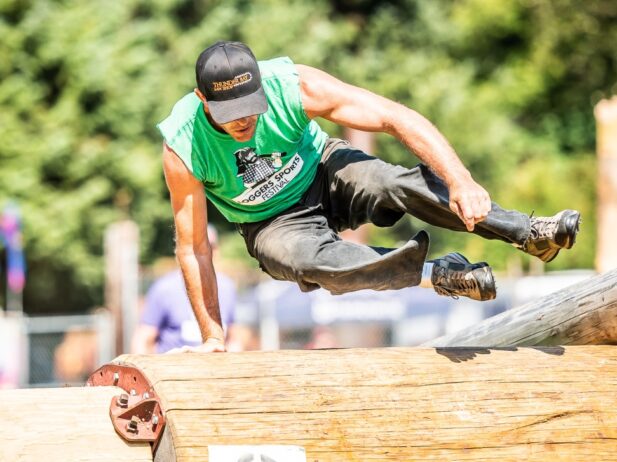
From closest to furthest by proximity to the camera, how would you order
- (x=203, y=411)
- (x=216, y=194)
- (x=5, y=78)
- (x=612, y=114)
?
1. (x=203, y=411)
2. (x=216, y=194)
3. (x=612, y=114)
4. (x=5, y=78)

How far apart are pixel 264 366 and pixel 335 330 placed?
870 centimetres

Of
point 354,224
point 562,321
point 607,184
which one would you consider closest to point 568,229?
point 562,321

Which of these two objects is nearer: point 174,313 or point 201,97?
point 201,97

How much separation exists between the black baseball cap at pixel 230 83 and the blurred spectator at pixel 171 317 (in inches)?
121

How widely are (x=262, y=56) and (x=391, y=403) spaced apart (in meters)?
21.6

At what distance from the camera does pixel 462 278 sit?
4199 millimetres

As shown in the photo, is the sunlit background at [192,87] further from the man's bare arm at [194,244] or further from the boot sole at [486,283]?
the boot sole at [486,283]

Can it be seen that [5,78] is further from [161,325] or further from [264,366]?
[264,366]

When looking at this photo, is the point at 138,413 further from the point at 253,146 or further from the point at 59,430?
the point at 253,146

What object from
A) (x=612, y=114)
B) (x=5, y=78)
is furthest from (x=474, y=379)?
(x=5, y=78)

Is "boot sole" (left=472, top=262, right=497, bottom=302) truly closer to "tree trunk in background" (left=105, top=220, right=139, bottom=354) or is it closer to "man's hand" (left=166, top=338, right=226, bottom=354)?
"man's hand" (left=166, top=338, right=226, bottom=354)

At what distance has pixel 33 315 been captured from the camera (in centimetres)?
2188

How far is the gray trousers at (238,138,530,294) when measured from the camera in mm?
4194

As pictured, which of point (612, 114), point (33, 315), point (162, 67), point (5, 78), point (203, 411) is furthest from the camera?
point (162, 67)
